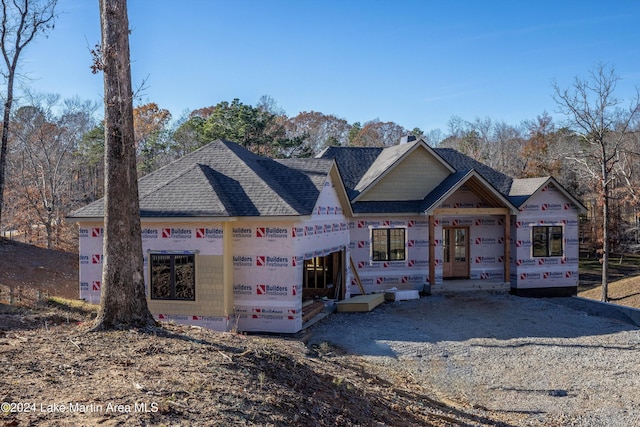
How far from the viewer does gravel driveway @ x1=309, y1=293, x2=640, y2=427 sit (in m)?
8.89

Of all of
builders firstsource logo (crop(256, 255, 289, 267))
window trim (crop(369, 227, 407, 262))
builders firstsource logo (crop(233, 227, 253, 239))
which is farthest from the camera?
window trim (crop(369, 227, 407, 262))

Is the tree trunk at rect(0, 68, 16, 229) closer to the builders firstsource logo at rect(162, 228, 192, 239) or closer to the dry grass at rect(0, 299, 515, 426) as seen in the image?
the builders firstsource logo at rect(162, 228, 192, 239)

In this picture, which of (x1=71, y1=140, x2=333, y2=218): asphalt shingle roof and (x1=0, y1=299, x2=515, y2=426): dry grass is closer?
(x1=0, y1=299, x2=515, y2=426): dry grass

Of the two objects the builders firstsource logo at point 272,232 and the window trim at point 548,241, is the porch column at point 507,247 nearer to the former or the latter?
the window trim at point 548,241

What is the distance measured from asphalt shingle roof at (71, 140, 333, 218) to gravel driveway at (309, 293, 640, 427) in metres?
3.84

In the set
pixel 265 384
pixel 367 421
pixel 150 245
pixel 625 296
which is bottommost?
pixel 625 296

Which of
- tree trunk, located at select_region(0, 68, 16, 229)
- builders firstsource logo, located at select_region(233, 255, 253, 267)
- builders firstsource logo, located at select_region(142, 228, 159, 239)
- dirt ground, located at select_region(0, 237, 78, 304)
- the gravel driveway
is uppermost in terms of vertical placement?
tree trunk, located at select_region(0, 68, 16, 229)

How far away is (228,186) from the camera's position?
1427 cm

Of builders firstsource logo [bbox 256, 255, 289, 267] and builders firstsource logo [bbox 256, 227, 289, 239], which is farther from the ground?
builders firstsource logo [bbox 256, 227, 289, 239]

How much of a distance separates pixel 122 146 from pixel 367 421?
5740 millimetres

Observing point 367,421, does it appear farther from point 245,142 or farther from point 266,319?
point 245,142

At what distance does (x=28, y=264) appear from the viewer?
20.1 m

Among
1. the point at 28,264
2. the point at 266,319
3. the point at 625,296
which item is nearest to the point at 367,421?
the point at 266,319

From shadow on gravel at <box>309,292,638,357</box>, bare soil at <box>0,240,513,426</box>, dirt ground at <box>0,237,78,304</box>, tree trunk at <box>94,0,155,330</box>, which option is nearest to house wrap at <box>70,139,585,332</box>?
shadow on gravel at <box>309,292,638,357</box>
